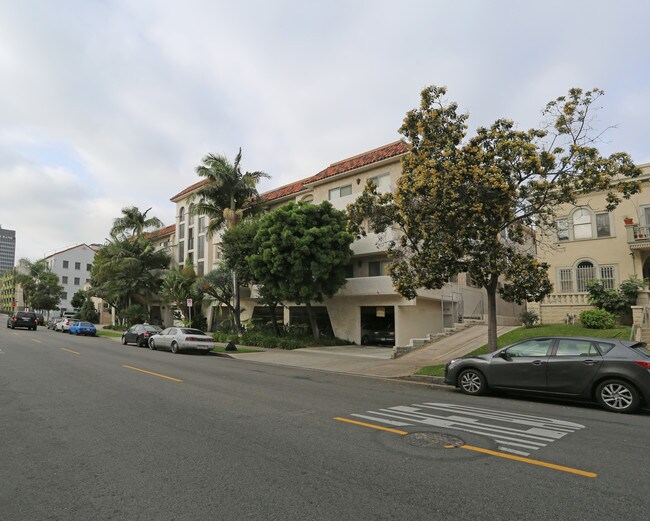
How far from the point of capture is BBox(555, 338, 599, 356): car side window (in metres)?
8.85

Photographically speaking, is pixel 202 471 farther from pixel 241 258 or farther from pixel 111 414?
pixel 241 258

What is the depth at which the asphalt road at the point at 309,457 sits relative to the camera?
152 inches

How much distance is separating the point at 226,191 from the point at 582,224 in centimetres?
2047

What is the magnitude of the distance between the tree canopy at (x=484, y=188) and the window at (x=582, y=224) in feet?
35.6

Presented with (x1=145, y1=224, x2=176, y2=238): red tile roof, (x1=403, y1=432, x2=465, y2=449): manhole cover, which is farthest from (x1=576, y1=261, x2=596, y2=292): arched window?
(x1=145, y1=224, x2=176, y2=238): red tile roof

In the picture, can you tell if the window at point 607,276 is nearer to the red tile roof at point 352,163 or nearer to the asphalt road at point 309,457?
the red tile roof at point 352,163

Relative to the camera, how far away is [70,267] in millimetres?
→ 92375

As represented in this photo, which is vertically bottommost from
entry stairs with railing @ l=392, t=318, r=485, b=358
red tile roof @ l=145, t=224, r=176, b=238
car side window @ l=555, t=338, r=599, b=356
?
entry stairs with railing @ l=392, t=318, r=485, b=358

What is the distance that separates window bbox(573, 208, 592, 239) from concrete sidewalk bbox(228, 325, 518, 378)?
267 inches

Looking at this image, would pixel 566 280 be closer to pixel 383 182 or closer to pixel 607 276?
pixel 607 276

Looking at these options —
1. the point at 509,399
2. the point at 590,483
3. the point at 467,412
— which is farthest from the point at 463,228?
the point at 590,483

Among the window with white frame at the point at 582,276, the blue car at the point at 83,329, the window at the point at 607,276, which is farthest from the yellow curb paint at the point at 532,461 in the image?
the blue car at the point at 83,329

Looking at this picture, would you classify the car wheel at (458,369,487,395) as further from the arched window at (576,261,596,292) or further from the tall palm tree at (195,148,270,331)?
the tall palm tree at (195,148,270,331)

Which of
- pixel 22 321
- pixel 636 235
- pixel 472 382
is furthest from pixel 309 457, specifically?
pixel 22 321
